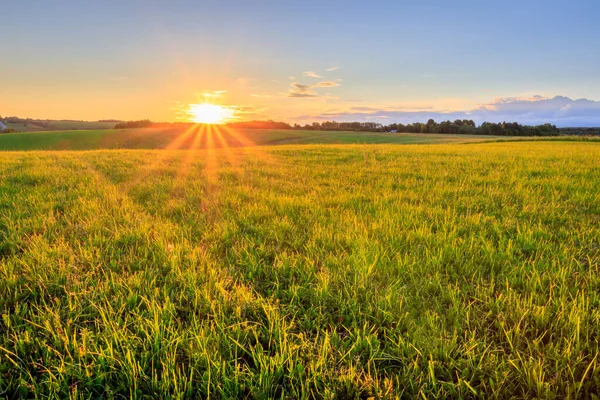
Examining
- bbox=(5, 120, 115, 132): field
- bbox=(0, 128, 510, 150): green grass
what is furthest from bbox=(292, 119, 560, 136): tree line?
bbox=(5, 120, 115, 132): field

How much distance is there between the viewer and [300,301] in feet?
7.19

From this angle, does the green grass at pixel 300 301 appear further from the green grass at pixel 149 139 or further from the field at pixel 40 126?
the field at pixel 40 126

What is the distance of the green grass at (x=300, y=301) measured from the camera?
1490mm

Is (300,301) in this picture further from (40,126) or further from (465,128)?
(40,126)

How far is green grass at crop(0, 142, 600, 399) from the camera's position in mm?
1490

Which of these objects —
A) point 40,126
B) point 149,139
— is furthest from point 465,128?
point 40,126

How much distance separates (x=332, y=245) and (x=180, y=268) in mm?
1503

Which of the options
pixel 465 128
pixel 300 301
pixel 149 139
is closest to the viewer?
pixel 300 301

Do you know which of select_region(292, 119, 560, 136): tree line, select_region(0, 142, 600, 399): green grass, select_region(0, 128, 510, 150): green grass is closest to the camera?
select_region(0, 142, 600, 399): green grass

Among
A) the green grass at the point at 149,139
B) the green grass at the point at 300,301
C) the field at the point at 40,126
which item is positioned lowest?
the green grass at the point at 300,301

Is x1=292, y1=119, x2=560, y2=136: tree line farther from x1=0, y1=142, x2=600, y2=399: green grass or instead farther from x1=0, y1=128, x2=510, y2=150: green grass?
x1=0, y1=142, x2=600, y2=399: green grass

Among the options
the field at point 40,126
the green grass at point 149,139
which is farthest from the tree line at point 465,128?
the field at point 40,126

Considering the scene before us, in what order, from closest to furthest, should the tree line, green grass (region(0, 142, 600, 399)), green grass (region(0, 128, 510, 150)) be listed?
green grass (region(0, 142, 600, 399)) → green grass (region(0, 128, 510, 150)) → the tree line

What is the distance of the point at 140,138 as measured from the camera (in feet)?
203
